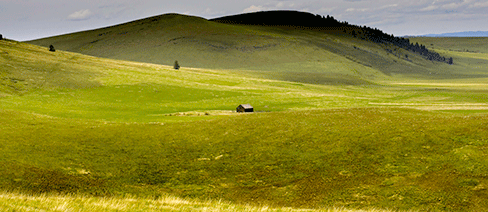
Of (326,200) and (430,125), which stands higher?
(430,125)

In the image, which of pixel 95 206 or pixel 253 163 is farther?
pixel 253 163

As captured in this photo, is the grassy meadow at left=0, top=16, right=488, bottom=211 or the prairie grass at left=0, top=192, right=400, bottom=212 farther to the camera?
the grassy meadow at left=0, top=16, right=488, bottom=211

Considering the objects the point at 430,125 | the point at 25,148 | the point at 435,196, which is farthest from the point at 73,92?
the point at 435,196

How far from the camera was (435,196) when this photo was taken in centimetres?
2344

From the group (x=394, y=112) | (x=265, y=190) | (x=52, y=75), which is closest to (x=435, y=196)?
(x=265, y=190)

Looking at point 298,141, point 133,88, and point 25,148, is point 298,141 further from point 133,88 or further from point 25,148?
point 133,88

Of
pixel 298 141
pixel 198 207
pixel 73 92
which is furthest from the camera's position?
pixel 73 92

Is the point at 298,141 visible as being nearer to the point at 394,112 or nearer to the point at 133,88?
the point at 394,112

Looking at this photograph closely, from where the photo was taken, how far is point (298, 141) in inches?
1283

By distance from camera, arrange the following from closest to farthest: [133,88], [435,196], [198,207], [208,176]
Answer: [198,207] < [435,196] < [208,176] < [133,88]

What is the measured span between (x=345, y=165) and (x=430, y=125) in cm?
1041

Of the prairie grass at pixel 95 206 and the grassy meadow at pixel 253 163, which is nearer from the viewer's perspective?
the prairie grass at pixel 95 206

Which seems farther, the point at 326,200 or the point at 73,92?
the point at 73,92

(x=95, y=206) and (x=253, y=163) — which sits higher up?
(x=95, y=206)
